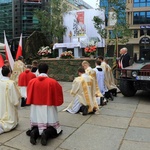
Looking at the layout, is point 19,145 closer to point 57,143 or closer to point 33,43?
point 57,143

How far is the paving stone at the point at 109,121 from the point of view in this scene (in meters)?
5.80

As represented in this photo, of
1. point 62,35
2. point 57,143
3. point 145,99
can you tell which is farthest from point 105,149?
point 62,35

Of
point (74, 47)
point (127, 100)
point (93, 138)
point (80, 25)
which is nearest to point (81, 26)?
point (80, 25)

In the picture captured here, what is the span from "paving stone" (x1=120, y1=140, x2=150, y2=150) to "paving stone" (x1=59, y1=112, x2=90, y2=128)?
1.35 m

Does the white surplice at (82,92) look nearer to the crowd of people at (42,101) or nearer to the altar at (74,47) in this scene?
the crowd of people at (42,101)

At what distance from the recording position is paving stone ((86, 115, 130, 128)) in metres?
5.80

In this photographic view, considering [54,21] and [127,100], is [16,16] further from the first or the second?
[127,100]

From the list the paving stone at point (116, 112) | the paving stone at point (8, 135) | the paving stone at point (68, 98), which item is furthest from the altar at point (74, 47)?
the paving stone at point (8, 135)

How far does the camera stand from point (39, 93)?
4.74m

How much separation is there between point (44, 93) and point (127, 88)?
4.92 metres

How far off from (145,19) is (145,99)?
46659mm

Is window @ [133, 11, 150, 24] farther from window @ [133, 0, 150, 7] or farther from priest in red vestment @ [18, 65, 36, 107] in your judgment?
priest in red vestment @ [18, 65, 36, 107]

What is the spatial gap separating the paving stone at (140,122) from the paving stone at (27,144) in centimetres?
203

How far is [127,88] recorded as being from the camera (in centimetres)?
902
